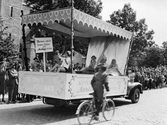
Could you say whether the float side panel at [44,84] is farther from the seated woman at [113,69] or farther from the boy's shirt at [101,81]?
the seated woman at [113,69]

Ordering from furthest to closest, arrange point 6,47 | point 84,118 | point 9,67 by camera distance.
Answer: point 6,47 < point 9,67 < point 84,118

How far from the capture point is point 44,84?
7129mm

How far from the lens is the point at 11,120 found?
21.9 feet

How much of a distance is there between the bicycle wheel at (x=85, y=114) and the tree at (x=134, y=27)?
31.0 m

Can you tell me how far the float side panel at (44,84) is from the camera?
6.72m

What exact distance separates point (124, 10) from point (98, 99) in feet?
110

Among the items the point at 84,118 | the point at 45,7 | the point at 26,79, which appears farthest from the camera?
the point at 45,7

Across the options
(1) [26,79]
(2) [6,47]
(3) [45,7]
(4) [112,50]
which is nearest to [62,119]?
(1) [26,79]

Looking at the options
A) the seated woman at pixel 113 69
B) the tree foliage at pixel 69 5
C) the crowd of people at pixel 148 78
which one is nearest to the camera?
the seated woman at pixel 113 69

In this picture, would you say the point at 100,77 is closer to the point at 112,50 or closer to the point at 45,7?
the point at 112,50

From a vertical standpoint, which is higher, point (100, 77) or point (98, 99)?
point (100, 77)

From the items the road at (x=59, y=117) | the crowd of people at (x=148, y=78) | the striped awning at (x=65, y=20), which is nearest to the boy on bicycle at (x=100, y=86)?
the road at (x=59, y=117)

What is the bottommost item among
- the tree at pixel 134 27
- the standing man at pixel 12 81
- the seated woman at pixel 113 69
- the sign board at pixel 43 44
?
the standing man at pixel 12 81

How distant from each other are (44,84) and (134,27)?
32.3m
